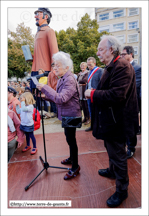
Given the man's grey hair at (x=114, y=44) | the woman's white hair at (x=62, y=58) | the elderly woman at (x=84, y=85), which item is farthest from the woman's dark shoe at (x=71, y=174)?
the elderly woman at (x=84, y=85)

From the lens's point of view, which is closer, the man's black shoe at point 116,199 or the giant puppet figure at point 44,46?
the man's black shoe at point 116,199

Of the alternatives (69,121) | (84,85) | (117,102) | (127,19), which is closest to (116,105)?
(117,102)

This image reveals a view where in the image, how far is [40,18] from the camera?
10.7 ft

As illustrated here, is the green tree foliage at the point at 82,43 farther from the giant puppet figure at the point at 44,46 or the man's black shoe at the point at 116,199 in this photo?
the man's black shoe at the point at 116,199

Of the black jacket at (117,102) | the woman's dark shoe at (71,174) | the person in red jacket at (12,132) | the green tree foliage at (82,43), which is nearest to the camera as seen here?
the black jacket at (117,102)

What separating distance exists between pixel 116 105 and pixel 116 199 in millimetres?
981

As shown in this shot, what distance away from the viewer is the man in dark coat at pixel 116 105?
142 cm

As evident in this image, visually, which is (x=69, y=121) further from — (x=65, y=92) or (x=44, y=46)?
(x=44, y=46)

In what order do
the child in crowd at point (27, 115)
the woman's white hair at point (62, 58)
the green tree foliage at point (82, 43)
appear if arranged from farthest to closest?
the green tree foliage at point (82, 43) → the child in crowd at point (27, 115) → the woman's white hair at point (62, 58)

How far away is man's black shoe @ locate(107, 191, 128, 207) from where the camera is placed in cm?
158

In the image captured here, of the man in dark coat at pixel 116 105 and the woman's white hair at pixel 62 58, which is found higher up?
the woman's white hair at pixel 62 58

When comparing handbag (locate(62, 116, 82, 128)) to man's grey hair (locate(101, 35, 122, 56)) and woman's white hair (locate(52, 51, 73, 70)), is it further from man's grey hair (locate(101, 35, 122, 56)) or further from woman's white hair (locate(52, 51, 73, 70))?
man's grey hair (locate(101, 35, 122, 56))

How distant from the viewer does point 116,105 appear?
4.85 feet

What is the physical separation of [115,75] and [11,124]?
6.94 feet
